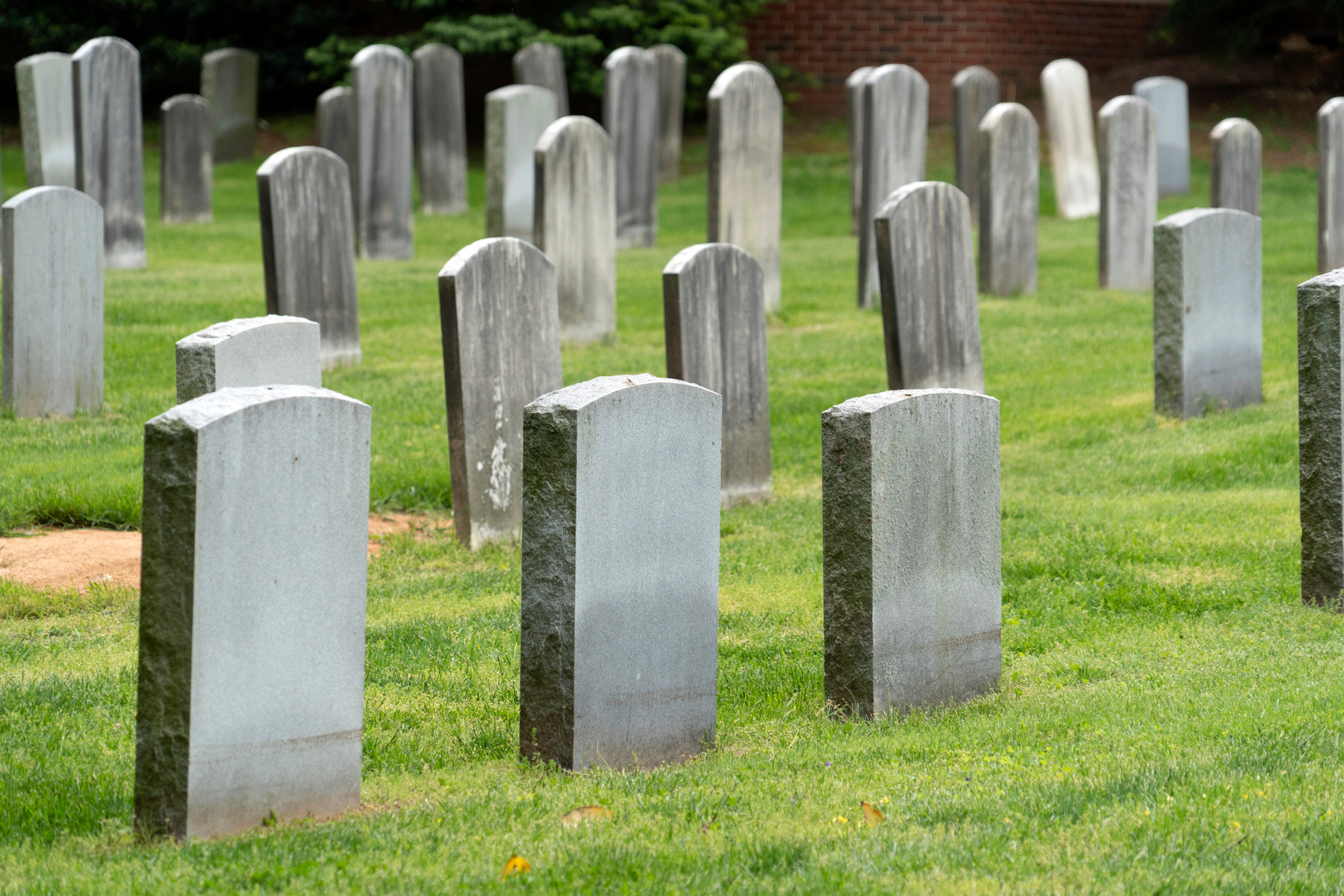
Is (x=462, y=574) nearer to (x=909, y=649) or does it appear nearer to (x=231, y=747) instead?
(x=909, y=649)

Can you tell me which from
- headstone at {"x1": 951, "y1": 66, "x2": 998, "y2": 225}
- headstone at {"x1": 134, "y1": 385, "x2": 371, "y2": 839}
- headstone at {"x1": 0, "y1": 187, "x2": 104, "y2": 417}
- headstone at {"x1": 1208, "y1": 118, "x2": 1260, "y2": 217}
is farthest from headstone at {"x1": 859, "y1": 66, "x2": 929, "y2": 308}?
headstone at {"x1": 134, "y1": 385, "x2": 371, "y2": 839}

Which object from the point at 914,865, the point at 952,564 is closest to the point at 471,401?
the point at 952,564

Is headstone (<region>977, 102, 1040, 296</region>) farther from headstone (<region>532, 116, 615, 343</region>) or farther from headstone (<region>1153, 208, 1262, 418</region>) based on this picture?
headstone (<region>1153, 208, 1262, 418</region>)

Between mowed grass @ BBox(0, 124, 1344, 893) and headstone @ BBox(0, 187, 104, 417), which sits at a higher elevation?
headstone @ BBox(0, 187, 104, 417)

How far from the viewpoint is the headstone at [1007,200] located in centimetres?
1246

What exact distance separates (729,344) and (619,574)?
358cm

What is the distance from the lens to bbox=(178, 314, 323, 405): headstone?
5109mm

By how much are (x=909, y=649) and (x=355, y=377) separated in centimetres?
589

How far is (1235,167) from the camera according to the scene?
1374 centimetres

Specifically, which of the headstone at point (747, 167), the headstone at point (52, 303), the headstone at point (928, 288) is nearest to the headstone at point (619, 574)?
the headstone at point (928, 288)

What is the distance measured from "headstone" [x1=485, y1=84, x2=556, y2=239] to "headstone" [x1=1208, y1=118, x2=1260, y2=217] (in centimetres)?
626


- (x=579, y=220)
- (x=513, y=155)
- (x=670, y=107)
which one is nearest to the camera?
(x=579, y=220)

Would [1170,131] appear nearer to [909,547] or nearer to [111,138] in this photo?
[111,138]

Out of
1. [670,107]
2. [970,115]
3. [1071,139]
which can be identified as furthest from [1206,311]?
[670,107]
